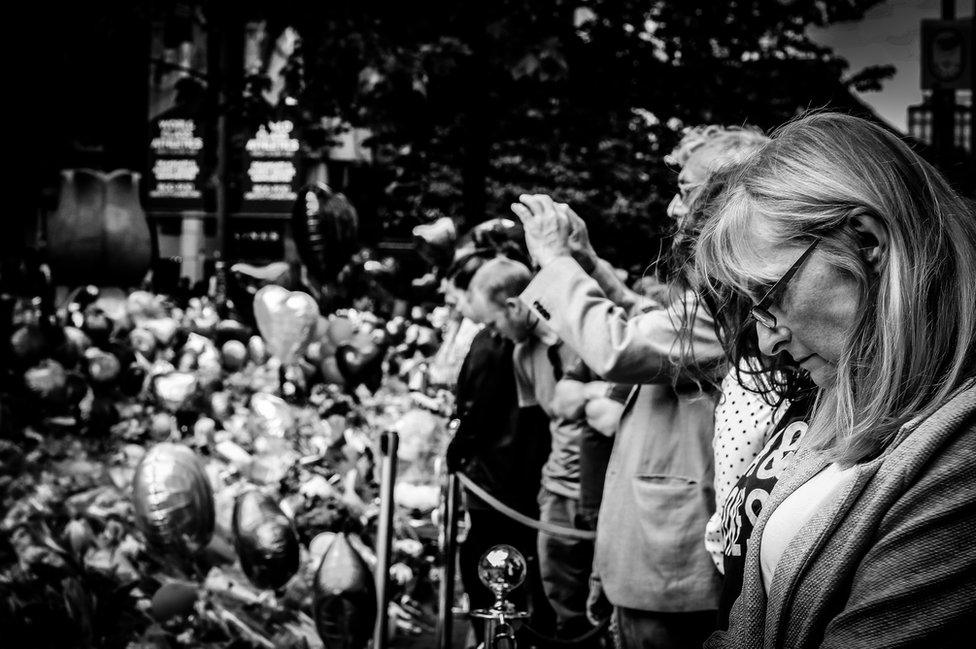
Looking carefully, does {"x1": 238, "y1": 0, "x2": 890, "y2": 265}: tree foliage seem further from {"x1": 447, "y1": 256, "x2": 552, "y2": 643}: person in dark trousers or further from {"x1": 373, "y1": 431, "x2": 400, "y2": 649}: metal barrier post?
{"x1": 373, "y1": 431, "x2": 400, "y2": 649}: metal barrier post

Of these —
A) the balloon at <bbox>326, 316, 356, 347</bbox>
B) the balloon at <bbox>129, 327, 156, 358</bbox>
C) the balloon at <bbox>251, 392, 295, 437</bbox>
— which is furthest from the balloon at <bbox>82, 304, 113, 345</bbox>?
the balloon at <bbox>326, 316, 356, 347</bbox>

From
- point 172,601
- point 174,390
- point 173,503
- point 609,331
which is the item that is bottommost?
point 172,601

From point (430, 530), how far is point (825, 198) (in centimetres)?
399

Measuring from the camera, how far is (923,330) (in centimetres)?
113

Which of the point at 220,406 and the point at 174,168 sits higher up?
the point at 174,168

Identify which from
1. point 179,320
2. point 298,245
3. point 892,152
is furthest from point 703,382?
point 179,320

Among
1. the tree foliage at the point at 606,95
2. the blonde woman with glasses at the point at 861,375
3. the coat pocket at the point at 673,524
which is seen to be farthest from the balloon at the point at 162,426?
the blonde woman with glasses at the point at 861,375

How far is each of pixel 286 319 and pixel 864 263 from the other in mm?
4915

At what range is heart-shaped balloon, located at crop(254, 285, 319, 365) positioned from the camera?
5.80 meters

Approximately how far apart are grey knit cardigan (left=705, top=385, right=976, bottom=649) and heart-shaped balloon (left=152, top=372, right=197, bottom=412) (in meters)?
4.67

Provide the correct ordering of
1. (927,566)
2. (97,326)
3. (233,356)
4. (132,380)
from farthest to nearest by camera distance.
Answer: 1. (233,356)
2. (97,326)
3. (132,380)
4. (927,566)

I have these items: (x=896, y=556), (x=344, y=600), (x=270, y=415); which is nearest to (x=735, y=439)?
(x=896, y=556)

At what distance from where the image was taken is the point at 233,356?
20.2 feet

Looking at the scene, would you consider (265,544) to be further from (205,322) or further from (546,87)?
(546,87)
